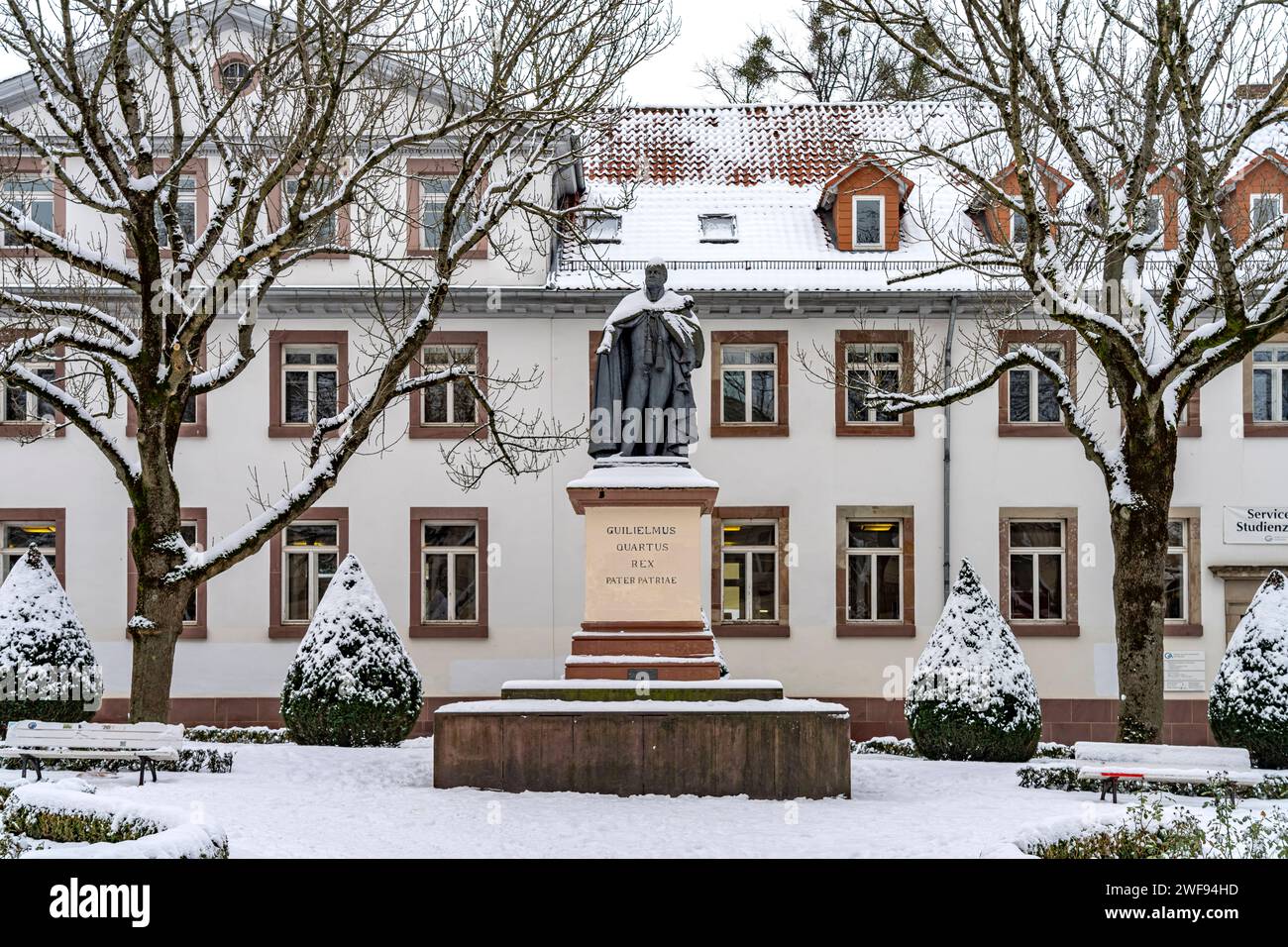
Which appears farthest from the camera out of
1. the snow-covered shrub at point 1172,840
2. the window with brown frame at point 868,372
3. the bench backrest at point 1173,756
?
the window with brown frame at point 868,372

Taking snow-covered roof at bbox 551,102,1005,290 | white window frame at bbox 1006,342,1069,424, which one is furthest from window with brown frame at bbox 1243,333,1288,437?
snow-covered roof at bbox 551,102,1005,290

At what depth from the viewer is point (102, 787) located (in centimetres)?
1269

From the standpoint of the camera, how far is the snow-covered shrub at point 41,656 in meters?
16.5

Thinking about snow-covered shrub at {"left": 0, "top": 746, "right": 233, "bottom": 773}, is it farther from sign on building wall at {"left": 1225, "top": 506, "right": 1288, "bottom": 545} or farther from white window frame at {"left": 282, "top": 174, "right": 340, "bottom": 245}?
sign on building wall at {"left": 1225, "top": 506, "right": 1288, "bottom": 545}

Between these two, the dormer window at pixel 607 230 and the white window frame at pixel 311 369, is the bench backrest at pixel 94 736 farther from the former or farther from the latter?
the dormer window at pixel 607 230

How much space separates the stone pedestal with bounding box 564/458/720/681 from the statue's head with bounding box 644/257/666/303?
72.1 inches

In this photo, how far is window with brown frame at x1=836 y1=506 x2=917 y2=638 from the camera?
23.2 metres

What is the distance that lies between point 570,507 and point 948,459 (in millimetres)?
5789

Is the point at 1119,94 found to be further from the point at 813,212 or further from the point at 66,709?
the point at 66,709

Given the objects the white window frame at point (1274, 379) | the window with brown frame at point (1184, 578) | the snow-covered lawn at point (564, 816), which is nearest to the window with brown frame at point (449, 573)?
the snow-covered lawn at point (564, 816)

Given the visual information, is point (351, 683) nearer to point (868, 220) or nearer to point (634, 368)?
point (634, 368)

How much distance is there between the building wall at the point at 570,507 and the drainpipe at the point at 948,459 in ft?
0.30
